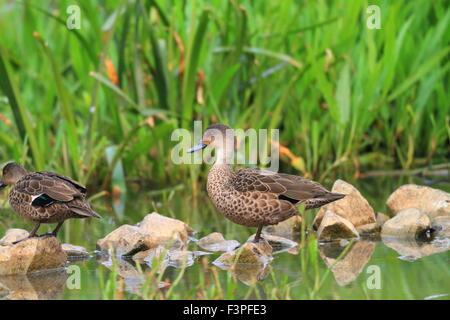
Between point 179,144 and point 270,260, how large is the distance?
2843 millimetres

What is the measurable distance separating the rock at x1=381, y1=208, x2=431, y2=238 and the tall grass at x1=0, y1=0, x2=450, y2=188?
6.05 ft

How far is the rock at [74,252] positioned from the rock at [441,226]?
8.13ft

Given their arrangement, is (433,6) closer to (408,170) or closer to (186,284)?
(408,170)

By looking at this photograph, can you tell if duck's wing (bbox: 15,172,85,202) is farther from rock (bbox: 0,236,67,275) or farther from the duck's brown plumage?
rock (bbox: 0,236,67,275)

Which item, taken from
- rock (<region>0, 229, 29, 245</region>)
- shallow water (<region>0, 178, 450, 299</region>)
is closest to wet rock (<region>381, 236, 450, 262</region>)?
shallow water (<region>0, 178, 450, 299</region>)

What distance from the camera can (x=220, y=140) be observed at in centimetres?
633

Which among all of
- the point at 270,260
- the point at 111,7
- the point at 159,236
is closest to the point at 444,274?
the point at 270,260

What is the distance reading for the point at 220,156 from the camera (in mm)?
6309

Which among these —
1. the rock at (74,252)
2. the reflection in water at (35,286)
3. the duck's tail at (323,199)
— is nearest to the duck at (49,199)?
the rock at (74,252)

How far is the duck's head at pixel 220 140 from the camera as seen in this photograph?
6.32m

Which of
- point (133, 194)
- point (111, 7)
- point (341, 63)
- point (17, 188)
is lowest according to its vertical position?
point (133, 194)

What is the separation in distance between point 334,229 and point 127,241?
56.9 inches

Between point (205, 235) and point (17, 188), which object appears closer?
point (17, 188)

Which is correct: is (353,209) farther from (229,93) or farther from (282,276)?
(229,93)
